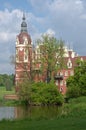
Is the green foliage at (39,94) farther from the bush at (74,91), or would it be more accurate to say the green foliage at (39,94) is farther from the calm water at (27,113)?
the calm water at (27,113)

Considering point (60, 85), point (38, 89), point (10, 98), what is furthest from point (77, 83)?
point (60, 85)

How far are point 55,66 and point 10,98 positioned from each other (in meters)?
13.3

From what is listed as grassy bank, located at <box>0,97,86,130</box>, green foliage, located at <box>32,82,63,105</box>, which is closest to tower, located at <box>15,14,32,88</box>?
green foliage, located at <box>32,82,63,105</box>

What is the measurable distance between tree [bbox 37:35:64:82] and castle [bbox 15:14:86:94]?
133 centimetres

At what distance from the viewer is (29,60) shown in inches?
3246

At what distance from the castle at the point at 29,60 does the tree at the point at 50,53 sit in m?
1.33

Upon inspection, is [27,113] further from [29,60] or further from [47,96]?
[29,60]

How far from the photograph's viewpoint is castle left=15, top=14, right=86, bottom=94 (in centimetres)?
8131

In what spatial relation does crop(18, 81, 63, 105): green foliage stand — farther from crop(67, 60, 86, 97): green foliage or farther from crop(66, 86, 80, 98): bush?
crop(66, 86, 80, 98): bush

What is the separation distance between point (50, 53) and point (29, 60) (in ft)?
24.4

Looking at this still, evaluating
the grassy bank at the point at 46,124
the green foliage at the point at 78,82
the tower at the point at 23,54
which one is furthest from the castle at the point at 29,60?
the grassy bank at the point at 46,124

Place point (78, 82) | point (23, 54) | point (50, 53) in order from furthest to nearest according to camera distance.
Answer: point (23, 54) → point (50, 53) → point (78, 82)

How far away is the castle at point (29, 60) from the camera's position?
81.3m

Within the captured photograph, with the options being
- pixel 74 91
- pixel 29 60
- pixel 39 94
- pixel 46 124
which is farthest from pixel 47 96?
pixel 46 124
